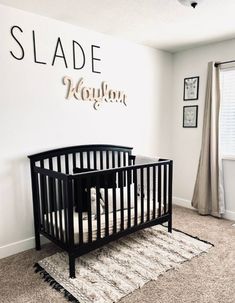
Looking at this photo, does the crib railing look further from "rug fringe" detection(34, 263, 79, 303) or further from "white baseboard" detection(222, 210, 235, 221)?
"white baseboard" detection(222, 210, 235, 221)

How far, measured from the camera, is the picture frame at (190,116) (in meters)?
3.61

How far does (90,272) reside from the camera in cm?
212

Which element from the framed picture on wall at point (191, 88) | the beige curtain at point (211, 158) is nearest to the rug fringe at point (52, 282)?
the beige curtain at point (211, 158)

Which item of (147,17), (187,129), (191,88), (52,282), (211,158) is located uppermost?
(147,17)

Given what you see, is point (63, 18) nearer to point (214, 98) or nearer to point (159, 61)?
point (159, 61)

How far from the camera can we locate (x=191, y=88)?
362cm

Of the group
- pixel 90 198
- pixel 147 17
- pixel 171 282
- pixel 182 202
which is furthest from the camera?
pixel 182 202

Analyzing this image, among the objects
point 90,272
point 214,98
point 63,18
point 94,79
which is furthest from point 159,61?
point 90,272

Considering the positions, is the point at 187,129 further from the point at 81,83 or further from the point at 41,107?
the point at 41,107

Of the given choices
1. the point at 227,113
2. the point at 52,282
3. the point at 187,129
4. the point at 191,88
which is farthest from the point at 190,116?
the point at 52,282

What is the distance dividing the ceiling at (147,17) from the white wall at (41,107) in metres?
0.17

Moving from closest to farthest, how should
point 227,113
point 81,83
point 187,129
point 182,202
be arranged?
point 81,83 → point 227,113 → point 187,129 → point 182,202

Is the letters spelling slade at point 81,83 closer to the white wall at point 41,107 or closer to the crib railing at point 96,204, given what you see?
the white wall at point 41,107

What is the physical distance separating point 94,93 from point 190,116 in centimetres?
152
